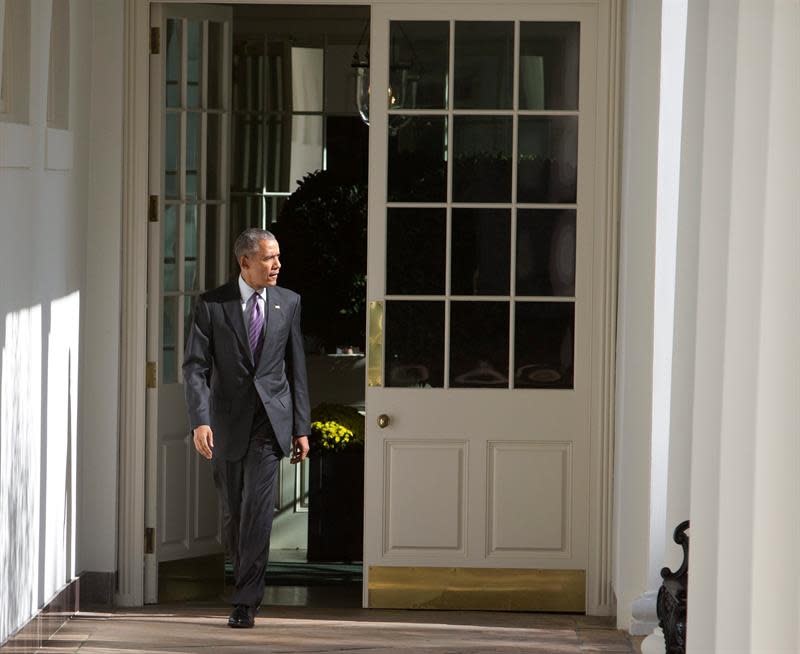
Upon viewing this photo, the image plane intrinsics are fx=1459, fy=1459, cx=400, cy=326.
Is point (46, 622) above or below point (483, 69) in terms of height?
below

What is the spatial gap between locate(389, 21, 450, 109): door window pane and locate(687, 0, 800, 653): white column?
112 inches

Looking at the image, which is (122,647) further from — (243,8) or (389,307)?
(243,8)

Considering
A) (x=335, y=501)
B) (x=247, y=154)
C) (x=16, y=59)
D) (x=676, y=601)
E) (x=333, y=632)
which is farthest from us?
(x=247, y=154)

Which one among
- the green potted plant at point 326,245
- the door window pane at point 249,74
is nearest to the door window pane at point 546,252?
the green potted plant at point 326,245

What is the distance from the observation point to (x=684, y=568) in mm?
4930

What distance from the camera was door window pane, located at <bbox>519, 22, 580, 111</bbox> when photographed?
6.70m

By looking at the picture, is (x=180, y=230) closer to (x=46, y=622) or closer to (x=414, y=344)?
(x=414, y=344)

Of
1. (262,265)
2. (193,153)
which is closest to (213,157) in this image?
(193,153)

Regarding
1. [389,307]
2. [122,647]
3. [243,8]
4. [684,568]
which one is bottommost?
[122,647]

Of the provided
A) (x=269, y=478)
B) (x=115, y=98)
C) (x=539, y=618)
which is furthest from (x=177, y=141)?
(x=539, y=618)

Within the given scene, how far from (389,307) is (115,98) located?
1.58m

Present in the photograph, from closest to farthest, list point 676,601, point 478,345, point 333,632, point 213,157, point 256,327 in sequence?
point 676,601, point 333,632, point 256,327, point 478,345, point 213,157

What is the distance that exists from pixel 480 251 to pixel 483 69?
84 centimetres

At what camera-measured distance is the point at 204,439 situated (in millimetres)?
6246
